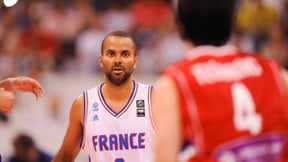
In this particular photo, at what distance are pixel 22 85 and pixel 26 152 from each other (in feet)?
13.0

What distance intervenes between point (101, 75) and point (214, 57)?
255 inches

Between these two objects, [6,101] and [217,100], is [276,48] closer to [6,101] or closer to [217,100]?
[6,101]

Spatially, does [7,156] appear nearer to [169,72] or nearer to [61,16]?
[61,16]

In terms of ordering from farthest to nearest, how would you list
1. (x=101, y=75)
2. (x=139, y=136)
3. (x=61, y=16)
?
1. (x=61, y=16)
2. (x=101, y=75)
3. (x=139, y=136)

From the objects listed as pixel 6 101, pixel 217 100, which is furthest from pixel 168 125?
pixel 6 101

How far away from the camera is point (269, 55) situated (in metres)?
8.08

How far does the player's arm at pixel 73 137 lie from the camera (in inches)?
177

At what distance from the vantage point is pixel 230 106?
226cm

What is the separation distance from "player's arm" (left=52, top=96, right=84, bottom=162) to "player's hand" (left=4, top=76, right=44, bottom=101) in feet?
1.48

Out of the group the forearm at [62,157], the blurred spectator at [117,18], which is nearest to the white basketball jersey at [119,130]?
the forearm at [62,157]

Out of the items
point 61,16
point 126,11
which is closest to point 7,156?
point 61,16

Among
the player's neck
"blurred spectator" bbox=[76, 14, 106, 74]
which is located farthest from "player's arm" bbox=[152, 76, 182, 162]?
"blurred spectator" bbox=[76, 14, 106, 74]

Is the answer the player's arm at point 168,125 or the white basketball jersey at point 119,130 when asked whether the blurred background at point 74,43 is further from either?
the player's arm at point 168,125

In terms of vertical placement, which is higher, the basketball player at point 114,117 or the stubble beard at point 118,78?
the stubble beard at point 118,78
